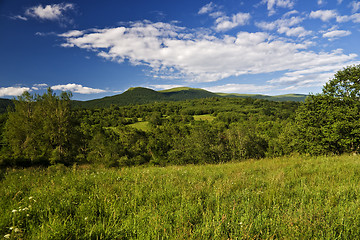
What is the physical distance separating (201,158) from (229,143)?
13.7 meters

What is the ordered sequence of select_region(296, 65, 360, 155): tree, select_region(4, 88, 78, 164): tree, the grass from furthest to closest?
1. select_region(4, 88, 78, 164): tree
2. select_region(296, 65, 360, 155): tree
3. the grass

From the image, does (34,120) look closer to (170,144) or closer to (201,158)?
(201,158)

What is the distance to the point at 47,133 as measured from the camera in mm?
26641

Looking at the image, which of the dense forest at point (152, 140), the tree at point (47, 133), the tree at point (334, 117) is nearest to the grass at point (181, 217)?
the dense forest at point (152, 140)

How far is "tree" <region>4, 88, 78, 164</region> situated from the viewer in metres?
26.7

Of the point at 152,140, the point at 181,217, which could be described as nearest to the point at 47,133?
the point at 181,217

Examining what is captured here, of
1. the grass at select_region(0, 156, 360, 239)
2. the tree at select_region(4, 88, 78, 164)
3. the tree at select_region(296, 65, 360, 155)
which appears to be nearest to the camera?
the grass at select_region(0, 156, 360, 239)

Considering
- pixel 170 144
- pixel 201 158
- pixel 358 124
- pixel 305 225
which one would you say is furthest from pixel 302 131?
pixel 170 144

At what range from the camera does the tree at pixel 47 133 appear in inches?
1052

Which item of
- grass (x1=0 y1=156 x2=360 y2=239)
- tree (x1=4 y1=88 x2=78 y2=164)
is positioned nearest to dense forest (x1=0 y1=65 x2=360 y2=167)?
tree (x1=4 y1=88 x2=78 y2=164)

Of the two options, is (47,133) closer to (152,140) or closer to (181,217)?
(181,217)

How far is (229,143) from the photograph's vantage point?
53.5 meters

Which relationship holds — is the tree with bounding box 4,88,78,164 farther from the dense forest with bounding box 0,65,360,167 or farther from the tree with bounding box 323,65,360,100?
the tree with bounding box 323,65,360,100

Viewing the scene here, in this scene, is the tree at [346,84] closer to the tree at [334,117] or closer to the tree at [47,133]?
the tree at [334,117]
